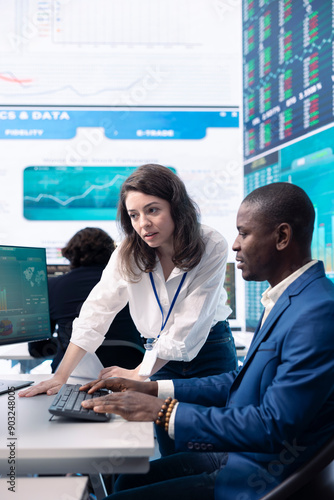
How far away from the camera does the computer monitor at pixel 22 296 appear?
161 cm

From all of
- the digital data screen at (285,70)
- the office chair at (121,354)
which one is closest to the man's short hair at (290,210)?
the office chair at (121,354)

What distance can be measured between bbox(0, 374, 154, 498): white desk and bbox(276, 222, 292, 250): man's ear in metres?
0.51

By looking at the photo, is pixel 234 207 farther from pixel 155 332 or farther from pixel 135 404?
pixel 135 404

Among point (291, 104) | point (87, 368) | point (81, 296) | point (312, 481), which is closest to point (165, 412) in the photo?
point (312, 481)

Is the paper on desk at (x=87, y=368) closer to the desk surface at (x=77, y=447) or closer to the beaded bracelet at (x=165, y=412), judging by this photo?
the desk surface at (x=77, y=447)

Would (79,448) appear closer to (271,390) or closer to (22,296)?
(271,390)

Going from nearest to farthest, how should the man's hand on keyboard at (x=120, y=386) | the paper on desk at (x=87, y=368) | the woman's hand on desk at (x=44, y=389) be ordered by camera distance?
the man's hand on keyboard at (x=120, y=386)
the woman's hand on desk at (x=44, y=389)
the paper on desk at (x=87, y=368)

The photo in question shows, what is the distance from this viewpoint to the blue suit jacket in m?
0.91

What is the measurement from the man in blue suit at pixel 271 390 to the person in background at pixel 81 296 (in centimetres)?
106

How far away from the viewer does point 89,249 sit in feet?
8.54

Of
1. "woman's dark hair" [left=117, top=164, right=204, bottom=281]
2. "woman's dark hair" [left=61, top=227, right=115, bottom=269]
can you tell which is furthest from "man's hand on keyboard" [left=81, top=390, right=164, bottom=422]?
"woman's dark hair" [left=61, top=227, right=115, bottom=269]

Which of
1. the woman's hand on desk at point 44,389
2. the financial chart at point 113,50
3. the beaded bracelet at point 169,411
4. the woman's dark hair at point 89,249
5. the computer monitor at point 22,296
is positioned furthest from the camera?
the financial chart at point 113,50

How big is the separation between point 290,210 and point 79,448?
27.1 inches

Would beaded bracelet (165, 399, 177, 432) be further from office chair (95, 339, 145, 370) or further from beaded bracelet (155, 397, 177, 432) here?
office chair (95, 339, 145, 370)
